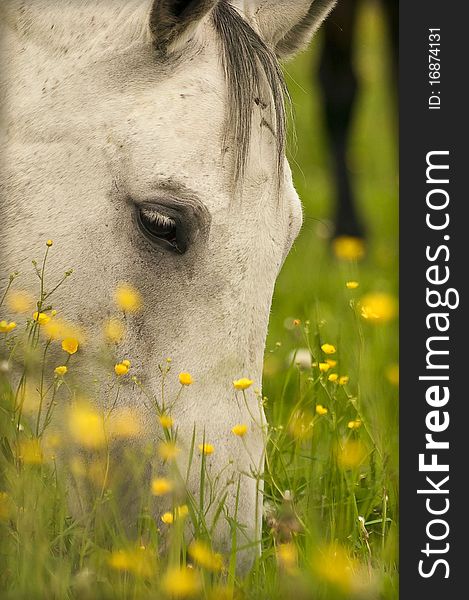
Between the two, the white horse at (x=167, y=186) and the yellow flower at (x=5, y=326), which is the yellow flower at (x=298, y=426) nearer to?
the white horse at (x=167, y=186)

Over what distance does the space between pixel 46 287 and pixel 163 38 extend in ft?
2.18

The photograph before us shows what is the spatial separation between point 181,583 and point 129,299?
2.45 ft

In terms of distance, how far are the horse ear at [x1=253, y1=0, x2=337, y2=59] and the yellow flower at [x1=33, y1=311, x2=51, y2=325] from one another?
40.5 inches

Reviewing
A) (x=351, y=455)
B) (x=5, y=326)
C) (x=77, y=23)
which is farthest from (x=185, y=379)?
(x=77, y=23)

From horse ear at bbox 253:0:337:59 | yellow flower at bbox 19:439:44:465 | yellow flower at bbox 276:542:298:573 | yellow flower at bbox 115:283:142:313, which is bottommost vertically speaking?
yellow flower at bbox 276:542:298:573

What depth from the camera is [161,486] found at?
2094 millimetres

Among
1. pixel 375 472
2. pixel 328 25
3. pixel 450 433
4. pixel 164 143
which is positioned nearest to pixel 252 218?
pixel 164 143

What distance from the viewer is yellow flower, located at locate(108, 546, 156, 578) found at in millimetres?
2031

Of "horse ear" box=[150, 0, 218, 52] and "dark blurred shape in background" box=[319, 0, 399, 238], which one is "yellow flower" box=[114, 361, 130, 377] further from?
"dark blurred shape in background" box=[319, 0, 399, 238]

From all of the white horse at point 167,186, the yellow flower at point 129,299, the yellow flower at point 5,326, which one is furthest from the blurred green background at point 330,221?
the yellow flower at point 5,326

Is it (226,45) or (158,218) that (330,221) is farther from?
(158,218)

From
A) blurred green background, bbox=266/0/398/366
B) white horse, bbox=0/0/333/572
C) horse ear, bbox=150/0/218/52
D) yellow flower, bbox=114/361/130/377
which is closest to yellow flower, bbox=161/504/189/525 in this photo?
white horse, bbox=0/0/333/572

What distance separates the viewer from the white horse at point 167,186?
2.36 meters

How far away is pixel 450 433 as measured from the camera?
7.81ft
